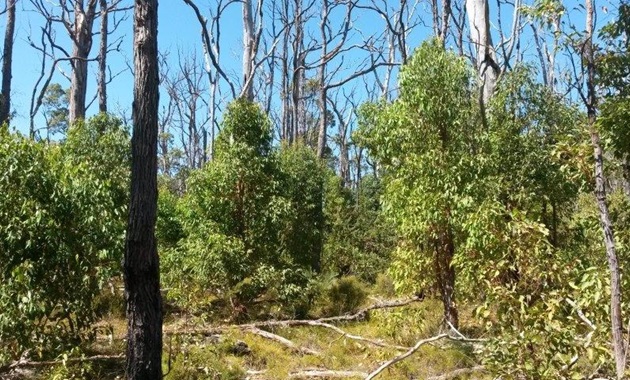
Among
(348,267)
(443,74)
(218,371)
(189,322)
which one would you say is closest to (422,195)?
(443,74)

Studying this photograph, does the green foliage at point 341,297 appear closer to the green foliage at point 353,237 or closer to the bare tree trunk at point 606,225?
the green foliage at point 353,237

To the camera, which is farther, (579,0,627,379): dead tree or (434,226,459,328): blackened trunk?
(434,226,459,328): blackened trunk

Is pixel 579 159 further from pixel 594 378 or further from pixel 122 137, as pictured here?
pixel 122 137

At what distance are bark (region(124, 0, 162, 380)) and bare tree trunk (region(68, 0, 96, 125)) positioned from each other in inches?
392

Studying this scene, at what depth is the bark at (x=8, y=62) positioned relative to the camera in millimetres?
14810

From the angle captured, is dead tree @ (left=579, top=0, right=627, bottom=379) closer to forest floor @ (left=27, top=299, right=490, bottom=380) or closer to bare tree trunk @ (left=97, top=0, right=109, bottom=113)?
forest floor @ (left=27, top=299, right=490, bottom=380)

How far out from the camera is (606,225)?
3076 millimetres

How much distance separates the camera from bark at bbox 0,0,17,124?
14.8m

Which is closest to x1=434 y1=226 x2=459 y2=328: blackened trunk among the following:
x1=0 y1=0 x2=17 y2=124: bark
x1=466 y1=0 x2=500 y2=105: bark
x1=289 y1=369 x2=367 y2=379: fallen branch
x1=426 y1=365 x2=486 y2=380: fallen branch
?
x1=426 y1=365 x2=486 y2=380: fallen branch

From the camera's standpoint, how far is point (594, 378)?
12.8 feet

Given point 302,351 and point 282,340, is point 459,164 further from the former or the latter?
point 282,340

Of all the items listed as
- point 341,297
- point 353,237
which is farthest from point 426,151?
point 353,237

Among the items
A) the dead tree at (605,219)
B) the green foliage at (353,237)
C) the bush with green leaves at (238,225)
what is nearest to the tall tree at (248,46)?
the green foliage at (353,237)

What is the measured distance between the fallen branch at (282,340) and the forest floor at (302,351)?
0.02 m
